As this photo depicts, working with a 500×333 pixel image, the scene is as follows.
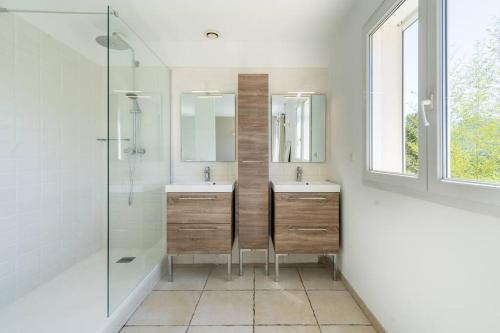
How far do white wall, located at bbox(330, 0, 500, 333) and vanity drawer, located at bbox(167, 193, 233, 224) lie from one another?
1.06m

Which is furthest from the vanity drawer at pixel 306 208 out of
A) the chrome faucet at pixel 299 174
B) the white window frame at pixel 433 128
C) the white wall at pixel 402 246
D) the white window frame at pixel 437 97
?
the white window frame at pixel 437 97

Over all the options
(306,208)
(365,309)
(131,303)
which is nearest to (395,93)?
(306,208)

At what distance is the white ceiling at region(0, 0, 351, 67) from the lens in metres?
1.96

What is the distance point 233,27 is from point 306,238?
2.07 metres

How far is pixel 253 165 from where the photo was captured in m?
2.26

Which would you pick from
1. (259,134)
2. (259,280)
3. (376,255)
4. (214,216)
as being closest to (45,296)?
(214,216)

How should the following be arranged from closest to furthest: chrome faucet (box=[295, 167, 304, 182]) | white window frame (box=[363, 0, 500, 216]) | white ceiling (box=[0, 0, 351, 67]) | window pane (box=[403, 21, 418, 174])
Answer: white window frame (box=[363, 0, 500, 216]) → window pane (box=[403, 21, 418, 174]) → white ceiling (box=[0, 0, 351, 67]) → chrome faucet (box=[295, 167, 304, 182])

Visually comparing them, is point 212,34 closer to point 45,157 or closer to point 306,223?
point 45,157

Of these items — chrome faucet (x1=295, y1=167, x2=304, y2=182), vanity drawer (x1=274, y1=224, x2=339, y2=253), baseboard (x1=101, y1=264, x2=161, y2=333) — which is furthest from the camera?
chrome faucet (x1=295, y1=167, x2=304, y2=182)

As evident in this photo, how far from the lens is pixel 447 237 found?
1.03 meters

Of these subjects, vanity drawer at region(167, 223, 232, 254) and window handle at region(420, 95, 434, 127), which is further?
vanity drawer at region(167, 223, 232, 254)

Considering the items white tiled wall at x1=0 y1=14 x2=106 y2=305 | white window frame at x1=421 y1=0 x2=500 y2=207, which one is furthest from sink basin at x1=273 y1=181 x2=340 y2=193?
white tiled wall at x1=0 y1=14 x2=106 y2=305

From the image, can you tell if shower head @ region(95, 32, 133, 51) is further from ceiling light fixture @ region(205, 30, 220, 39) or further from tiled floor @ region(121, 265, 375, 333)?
tiled floor @ region(121, 265, 375, 333)

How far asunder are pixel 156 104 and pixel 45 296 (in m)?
1.74
